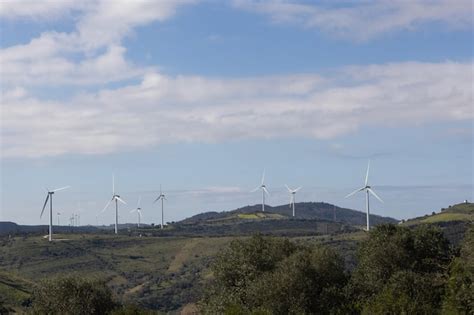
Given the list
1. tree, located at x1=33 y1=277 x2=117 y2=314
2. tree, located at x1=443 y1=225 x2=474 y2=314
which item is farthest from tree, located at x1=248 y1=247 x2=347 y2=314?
tree, located at x1=33 y1=277 x2=117 y2=314

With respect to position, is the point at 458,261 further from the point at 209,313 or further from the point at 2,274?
the point at 2,274

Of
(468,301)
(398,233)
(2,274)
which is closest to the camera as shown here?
(468,301)

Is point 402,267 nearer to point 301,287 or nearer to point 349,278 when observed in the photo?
point 349,278

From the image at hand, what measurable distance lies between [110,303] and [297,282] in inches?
836

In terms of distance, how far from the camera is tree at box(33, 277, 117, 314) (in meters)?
85.1

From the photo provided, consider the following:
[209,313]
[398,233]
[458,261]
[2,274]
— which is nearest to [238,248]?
[209,313]

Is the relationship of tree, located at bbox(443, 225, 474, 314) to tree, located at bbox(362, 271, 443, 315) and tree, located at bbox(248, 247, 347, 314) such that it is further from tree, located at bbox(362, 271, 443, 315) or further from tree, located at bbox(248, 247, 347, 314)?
tree, located at bbox(248, 247, 347, 314)

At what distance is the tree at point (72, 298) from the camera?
85062mm

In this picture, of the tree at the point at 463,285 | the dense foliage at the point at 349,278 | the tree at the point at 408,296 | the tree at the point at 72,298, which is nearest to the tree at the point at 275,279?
the dense foliage at the point at 349,278

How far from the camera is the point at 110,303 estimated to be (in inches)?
3445

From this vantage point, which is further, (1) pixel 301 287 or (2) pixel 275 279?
(1) pixel 301 287

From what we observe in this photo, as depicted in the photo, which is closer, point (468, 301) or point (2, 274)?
point (468, 301)

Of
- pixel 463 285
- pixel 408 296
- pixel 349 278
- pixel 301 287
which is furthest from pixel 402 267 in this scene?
pixel 463 285

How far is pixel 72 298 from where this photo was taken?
280ft
